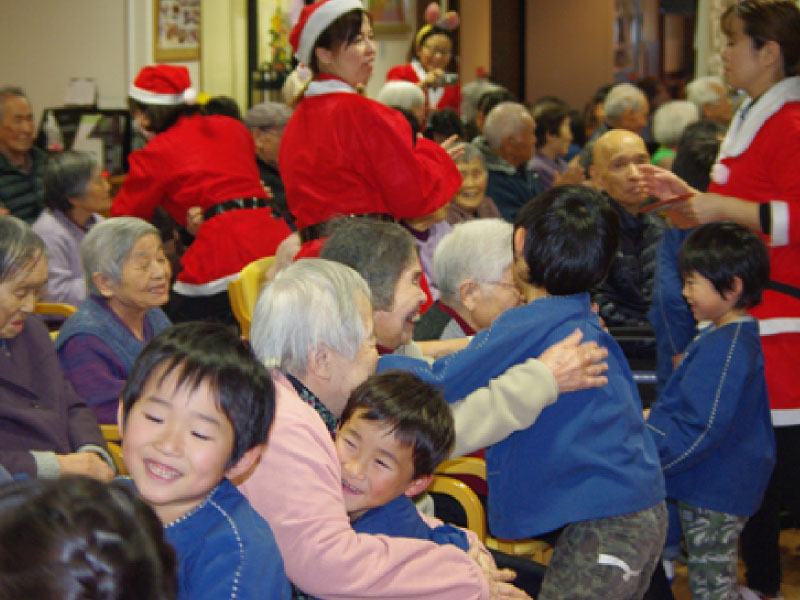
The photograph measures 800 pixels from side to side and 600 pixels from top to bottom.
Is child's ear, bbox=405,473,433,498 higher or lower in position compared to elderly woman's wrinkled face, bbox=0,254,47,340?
lower

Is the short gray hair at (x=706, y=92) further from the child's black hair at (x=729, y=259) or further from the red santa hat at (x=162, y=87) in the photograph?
the child's black hair at (x=729, y=259)

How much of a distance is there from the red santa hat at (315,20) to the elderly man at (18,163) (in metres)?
2.15

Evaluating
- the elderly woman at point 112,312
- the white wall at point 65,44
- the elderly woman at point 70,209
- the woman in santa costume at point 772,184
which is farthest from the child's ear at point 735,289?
the white wall at point 65,44

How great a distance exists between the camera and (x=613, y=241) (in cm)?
199

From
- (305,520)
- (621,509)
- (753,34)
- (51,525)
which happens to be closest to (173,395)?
(305,520)

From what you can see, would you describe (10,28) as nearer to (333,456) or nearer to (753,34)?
(753,34)

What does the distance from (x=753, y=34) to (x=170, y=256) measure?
287 centimetres

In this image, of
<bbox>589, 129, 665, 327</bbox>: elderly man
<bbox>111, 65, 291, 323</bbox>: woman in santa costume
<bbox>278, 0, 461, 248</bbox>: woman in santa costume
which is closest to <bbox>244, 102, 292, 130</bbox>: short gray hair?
<bbox>111, 65, 291, 323</bbox>: woman in santa costume

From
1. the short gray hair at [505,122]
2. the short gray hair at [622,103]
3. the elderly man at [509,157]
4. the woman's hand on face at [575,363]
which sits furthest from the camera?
the short gray hair at [622,103]

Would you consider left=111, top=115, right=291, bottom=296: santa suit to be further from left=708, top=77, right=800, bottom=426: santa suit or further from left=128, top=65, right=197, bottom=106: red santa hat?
left=708, top=77, right=800, bottom=426: santa suit

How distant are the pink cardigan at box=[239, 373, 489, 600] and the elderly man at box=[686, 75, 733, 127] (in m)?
5.76

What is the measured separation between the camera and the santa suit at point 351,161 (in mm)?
2984

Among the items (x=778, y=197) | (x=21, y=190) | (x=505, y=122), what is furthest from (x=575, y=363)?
(x=505, y=122)

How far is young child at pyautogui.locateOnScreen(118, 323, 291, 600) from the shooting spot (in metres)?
1.34
